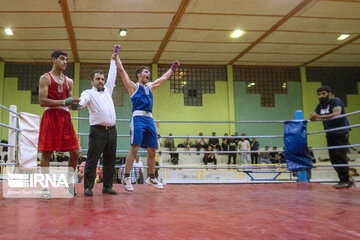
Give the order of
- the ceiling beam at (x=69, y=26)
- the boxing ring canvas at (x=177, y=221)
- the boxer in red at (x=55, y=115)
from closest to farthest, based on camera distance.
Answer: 1. the boxing ring canvas at (x=177, y=221)
2. the boxer in red at (x=55, y=115)
3. the ceiling beam at (x=69, y=26)

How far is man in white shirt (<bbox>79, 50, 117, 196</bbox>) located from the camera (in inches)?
103

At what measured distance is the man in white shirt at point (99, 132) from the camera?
2604 mm

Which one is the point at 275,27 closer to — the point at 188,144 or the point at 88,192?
the point at 188,144

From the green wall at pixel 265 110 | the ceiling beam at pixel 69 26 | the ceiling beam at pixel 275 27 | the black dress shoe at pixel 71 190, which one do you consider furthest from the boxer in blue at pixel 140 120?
the green wall at pixel 265 110

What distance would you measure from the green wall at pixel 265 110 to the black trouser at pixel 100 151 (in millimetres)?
8263

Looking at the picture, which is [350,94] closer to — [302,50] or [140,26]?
[302,50]

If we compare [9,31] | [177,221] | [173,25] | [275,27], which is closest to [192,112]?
[173,25]

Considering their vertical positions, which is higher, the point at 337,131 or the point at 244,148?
the point at 337,131

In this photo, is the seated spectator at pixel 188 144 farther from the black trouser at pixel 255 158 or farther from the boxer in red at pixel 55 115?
the boxer in red at pixel 55 115

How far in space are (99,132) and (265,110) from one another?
29.7 feet

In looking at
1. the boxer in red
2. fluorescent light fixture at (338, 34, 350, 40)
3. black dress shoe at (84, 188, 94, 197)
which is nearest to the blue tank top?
the boxer in red

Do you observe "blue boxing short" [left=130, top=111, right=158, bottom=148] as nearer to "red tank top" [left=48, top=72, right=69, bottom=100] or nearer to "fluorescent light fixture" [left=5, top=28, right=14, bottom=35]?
"red tank top" [left=48, top=72, right=69, bottom=100]

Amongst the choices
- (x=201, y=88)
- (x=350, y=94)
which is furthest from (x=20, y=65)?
(x=350, y=94)

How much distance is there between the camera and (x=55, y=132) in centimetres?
230
